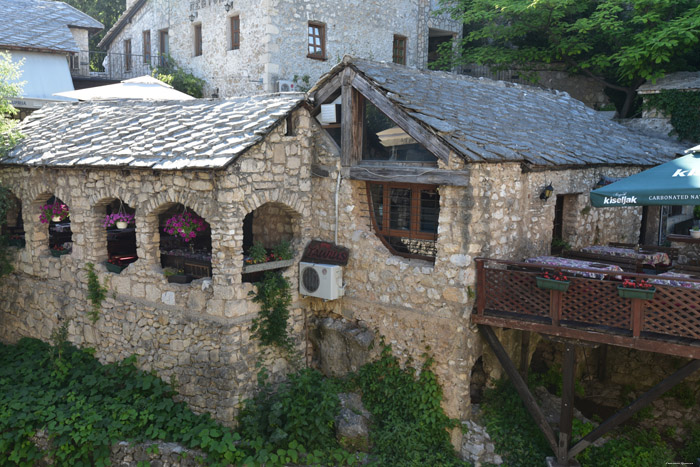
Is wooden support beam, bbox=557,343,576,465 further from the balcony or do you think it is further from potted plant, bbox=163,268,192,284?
the balcony

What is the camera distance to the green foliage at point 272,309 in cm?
891

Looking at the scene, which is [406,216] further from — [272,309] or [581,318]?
[581,318]

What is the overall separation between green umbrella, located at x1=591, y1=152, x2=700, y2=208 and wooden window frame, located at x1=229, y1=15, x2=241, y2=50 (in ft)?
40.4

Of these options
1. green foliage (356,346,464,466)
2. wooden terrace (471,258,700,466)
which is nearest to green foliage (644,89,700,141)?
wooden terrace (471,258,700,466)

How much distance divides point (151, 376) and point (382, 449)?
3.70 metres

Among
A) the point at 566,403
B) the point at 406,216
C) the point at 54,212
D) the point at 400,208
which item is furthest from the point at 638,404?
the point at 54,212

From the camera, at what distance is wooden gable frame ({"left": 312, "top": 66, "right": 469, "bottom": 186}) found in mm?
8062

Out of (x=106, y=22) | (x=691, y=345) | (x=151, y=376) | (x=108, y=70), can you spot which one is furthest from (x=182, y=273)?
(x=106, y=22)

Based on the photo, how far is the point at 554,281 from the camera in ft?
24.5

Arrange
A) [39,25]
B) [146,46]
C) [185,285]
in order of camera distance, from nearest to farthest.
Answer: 1. [185,285]
2. [39,25]
3. [146,46]

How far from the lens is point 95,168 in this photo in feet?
31.4

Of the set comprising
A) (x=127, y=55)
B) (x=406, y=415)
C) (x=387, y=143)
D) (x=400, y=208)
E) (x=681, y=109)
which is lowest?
(x=406, y=415)

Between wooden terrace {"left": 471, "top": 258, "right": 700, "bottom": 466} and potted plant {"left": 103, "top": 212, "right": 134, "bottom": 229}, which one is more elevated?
potted plant {"left": 103, "top": 212, "right": 134, "bottom": 229}

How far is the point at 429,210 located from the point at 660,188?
2.97 meters
